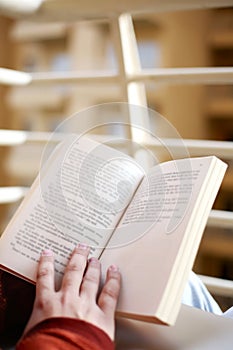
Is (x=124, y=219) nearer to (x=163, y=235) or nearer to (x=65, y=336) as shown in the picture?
(x=163, y=235)

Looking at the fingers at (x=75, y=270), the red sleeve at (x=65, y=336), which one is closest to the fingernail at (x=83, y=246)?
the fingers at (x=75, y=270)

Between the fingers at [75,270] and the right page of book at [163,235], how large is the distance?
0.03 meters

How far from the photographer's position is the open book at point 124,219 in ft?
1.93

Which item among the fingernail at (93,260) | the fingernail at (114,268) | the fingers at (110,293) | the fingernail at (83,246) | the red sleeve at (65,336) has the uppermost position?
the fingernail at (83,246)

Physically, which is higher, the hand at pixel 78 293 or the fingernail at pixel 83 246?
the fingernail at pixel 83 246

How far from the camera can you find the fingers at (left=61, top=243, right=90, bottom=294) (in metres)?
0.60

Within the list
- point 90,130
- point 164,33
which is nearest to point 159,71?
point 90,130

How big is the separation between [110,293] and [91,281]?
3cm

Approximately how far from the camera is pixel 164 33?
173 inches

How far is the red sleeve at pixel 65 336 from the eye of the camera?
54 centimetres

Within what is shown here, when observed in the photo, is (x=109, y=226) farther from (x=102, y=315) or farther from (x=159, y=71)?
(x=159, y=71)

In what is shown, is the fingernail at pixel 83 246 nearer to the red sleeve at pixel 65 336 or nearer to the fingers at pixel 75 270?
the fingers at pixel 75 270

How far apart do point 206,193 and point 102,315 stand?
0.17 meters

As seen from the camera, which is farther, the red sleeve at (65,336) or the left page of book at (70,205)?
the left page of book at (70,205)
